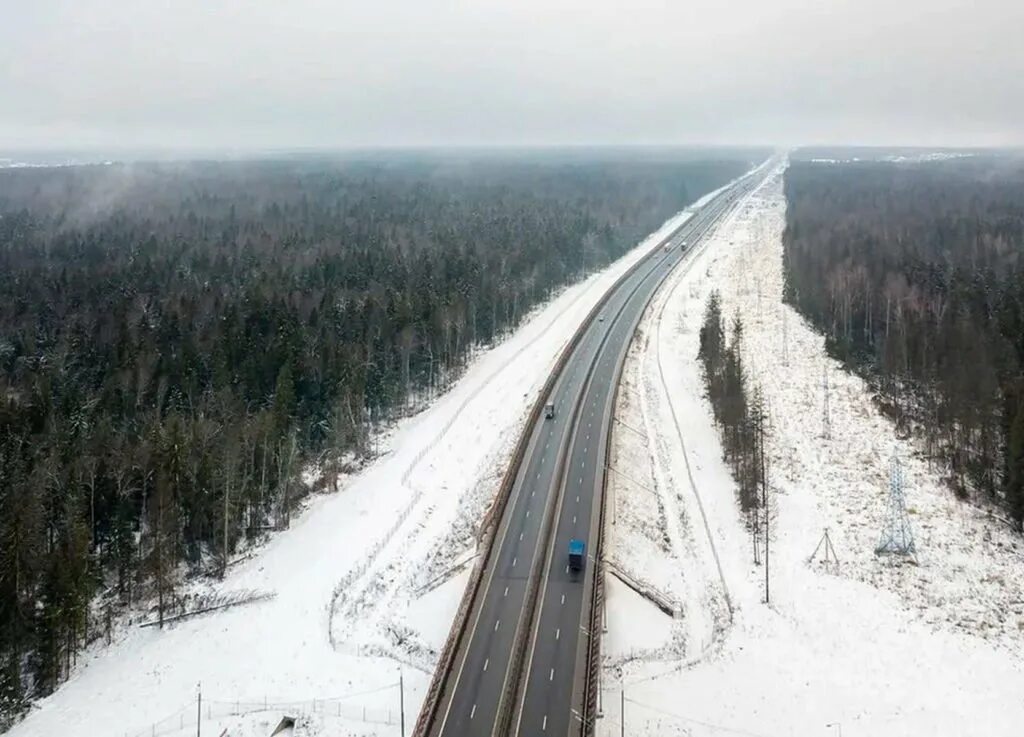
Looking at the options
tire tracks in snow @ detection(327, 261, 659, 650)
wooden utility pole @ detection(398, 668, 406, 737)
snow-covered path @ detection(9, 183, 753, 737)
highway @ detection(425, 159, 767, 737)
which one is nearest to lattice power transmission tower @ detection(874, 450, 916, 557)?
highway @ detection(425, 159, 767, 737)

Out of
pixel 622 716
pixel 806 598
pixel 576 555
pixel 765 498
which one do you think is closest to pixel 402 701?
pixel 622 716

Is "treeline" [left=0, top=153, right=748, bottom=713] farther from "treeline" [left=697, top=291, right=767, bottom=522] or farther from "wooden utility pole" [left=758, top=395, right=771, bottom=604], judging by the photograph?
"wooden utility pole" [left=758, top=395, right=771, bottom=604]

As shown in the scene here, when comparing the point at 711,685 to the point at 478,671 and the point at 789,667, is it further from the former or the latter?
the point at 478,671

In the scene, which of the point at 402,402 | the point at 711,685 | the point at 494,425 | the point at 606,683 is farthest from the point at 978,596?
the point at 402,402

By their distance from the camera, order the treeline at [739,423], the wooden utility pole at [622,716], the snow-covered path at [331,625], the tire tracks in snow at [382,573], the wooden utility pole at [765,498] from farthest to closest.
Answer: the treeline at [739,423] < the wooden utility pole at [765,498] < the tire tracks in snow at [382,573] < the snow-covered path at [331,625] < the wooden utility pole at [622,716]

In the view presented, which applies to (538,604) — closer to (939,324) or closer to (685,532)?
(685,532)

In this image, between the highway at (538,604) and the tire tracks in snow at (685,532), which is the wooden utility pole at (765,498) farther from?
the highway at (538,604)

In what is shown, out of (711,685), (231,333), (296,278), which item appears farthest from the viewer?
(296,278)

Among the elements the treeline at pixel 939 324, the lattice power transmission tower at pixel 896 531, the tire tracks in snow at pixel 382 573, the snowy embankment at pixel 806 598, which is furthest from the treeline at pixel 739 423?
the tire tracks in snow at pixel 382 573
